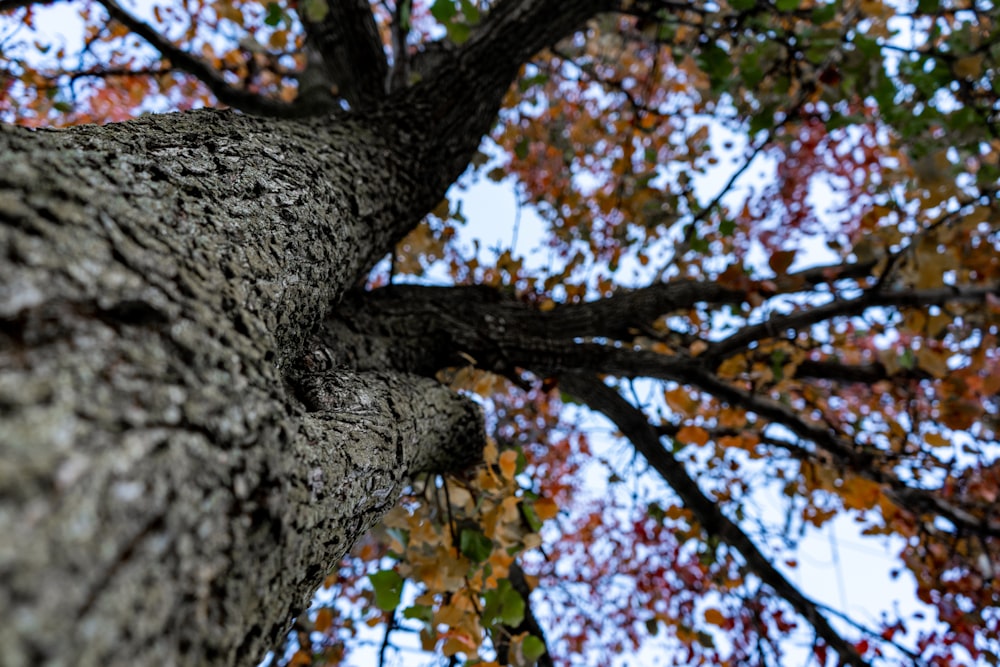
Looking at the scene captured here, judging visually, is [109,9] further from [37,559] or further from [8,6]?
[37,559]

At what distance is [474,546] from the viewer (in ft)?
5.66

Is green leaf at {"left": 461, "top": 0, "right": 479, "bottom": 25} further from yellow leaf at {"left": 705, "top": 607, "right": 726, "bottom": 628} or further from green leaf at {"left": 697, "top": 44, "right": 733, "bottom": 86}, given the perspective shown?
yellow leaf at {"left": 705, "top": 607, "right": 726, "bottom": 628}

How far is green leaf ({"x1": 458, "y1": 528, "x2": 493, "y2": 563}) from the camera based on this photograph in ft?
5.63

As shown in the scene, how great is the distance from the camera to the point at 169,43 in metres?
2.44

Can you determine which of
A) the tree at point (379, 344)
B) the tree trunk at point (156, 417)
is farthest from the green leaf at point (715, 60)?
the tree trunk at point (156, 417)

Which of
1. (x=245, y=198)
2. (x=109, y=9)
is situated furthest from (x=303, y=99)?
(x=245, y=198)

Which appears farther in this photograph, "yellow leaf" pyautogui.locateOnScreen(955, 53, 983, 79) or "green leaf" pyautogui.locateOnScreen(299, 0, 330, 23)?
"green leaf" pyautogui.locateOnScreen(299, 0, 330, 23)

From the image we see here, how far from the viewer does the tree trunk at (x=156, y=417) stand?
0.38 meters

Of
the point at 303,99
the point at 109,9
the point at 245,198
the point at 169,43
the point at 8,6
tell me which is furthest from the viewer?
the point at 303,99

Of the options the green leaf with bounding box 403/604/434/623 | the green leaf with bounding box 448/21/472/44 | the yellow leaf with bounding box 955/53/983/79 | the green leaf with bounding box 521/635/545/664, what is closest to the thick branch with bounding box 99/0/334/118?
the green leaf with bounding box 448/21/472/44

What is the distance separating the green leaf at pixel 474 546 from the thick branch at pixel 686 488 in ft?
3.43

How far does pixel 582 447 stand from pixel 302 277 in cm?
536

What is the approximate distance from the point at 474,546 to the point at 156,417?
4.60ft

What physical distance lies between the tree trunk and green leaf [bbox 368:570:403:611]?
2.78 ft
